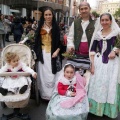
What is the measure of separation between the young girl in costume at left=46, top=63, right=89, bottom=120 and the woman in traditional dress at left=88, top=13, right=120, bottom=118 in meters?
0.31

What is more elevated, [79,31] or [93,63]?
[79,31]

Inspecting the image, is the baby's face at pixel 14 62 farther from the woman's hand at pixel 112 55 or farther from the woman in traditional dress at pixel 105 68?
the woman's hand at pixel 112 55

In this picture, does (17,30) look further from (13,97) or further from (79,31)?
(13,97)

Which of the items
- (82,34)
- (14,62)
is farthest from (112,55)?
(14,62)

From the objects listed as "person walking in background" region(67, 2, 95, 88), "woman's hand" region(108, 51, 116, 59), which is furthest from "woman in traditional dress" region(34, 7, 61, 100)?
"woman's hand" region(108, 51, 116, 59)

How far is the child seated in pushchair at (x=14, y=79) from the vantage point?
3305mm

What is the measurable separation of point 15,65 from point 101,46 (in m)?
1.30

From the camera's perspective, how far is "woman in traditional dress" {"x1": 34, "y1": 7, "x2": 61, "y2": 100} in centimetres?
420

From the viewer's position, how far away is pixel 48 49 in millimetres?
4281

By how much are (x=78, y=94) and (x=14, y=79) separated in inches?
36.4

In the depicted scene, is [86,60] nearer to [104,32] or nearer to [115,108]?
[104,32]

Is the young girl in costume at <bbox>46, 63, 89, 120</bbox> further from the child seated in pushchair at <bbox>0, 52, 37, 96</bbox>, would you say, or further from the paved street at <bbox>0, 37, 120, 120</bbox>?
the paved street at <bbox>0, 37, 120, 120</bbox>

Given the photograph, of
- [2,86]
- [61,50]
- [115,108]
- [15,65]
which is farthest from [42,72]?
[115,108]

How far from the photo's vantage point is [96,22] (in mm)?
3809
